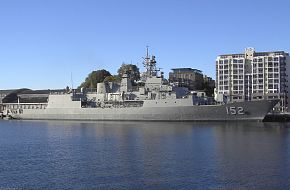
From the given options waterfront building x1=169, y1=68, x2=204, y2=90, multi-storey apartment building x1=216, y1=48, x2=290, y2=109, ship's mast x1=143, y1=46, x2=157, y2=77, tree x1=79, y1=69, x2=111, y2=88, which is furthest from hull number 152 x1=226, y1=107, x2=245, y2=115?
waterfront building x1=169, y1=68, x2=204, y2=90

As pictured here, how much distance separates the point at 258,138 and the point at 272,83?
2567 inches

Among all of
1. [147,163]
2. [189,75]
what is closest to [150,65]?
[147,163]

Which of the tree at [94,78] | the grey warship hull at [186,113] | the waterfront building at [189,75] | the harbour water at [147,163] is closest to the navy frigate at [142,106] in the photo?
the grey warship hull at [186,113]

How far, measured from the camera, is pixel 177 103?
201ft

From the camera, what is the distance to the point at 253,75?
10462cm

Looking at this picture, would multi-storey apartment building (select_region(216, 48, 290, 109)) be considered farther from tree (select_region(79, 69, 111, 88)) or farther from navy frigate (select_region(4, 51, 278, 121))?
navy frigate (select_region(4, 51, 278, 121))

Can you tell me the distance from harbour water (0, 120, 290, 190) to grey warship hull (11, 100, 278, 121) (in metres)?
21.1

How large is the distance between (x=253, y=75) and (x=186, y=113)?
1932 inches

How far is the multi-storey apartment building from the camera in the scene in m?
99.6

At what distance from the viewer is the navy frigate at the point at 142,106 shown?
59.3 meters

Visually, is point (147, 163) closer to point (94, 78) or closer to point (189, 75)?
point (94, 78)

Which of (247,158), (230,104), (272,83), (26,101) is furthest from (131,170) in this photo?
(272,83)

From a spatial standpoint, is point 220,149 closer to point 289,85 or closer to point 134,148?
point 134,148

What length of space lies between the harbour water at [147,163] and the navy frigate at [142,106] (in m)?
21.5
